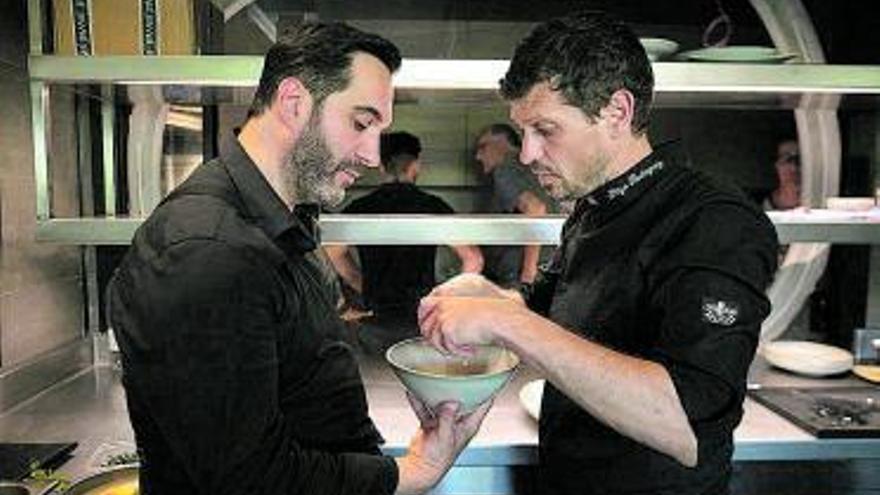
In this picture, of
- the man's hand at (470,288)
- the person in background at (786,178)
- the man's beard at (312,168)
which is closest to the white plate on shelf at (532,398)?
the man's hand at (470,288)

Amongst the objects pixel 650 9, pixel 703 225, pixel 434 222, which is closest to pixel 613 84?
pixel 703 225

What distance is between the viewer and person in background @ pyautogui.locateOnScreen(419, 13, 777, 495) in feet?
3.43

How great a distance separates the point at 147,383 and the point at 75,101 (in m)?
1.66

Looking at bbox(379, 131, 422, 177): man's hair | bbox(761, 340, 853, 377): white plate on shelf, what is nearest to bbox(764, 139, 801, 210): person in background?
bbox(761, 340, 853, 377): white plate on shelf

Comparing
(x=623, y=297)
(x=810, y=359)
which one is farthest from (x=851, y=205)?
(x=623, y=297)

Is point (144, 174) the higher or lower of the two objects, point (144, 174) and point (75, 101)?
the lower

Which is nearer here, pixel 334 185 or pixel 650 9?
pixel 334 185

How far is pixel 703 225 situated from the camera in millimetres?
1152

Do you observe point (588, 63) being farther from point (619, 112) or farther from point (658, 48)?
point (658, 48)

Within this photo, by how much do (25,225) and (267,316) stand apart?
147 cm

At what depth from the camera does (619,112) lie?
129 centimetres

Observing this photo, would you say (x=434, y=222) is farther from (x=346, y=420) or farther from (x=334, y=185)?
(x=346, y=420)

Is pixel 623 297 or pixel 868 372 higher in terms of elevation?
pixel 623 297

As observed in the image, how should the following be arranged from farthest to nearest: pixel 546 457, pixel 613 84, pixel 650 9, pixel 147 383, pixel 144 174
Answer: pixel 650 9, pixel 144 174, pixel 546 457, pixel 613 84, pixel 147 383
